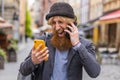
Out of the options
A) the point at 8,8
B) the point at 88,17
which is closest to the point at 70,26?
the point at 8,8

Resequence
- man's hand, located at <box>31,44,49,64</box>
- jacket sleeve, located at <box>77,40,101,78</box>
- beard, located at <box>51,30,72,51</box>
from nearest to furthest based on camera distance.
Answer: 1. man's hand, located at <box>31,44,49,64</box>
2. jacket sleeve, located at <box>77,40,101,78</box>
3. beard, located at <box>51,30,72,51</box>

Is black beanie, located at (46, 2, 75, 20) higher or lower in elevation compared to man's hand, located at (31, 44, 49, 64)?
higher

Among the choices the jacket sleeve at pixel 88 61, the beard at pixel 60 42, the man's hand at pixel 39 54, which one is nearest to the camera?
the man's hand at pixel 39 54

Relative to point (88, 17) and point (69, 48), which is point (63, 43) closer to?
point (69, 48)

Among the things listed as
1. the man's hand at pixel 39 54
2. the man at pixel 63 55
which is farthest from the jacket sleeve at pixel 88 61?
the man's hand at pixel 39 54

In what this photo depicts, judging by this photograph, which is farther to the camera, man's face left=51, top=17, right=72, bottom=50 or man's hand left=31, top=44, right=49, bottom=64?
man's face left=51, top=17, right=72, bottom=50

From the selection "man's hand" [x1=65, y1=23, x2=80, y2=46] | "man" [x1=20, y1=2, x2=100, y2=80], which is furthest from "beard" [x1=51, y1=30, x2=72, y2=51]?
"man's hand" [x1=65, y1=23, x2=80, y2=46]

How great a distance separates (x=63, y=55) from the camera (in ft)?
13.3

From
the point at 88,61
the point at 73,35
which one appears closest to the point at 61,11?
the point at 73,35

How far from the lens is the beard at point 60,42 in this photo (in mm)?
3979

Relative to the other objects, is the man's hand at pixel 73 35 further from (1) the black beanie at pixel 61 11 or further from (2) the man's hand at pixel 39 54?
(2) the man's hand at pixel 39 54

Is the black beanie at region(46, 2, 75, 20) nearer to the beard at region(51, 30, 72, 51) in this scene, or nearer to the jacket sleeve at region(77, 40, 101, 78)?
the beard at region(51, 30, 72, 51)

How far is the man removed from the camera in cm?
389

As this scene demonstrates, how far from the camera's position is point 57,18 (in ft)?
13.1
